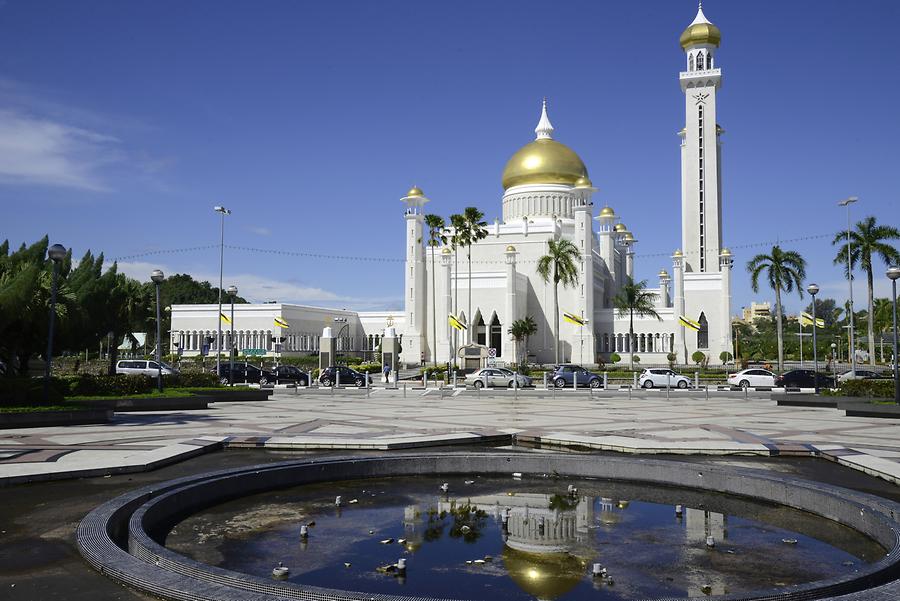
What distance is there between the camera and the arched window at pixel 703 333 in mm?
63469

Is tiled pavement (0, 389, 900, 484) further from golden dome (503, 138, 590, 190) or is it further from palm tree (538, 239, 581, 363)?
golden dome (503, 138, 590, 190)

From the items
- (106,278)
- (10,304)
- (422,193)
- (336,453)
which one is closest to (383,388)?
(106,278)

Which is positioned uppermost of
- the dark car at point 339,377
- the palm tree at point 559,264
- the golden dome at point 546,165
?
the golden dome at point 546,165

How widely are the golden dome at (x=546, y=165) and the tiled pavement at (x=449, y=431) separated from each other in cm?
4527

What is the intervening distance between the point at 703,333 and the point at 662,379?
28778mm

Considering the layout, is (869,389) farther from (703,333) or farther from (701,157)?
(701,157)

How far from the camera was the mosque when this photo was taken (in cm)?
6325

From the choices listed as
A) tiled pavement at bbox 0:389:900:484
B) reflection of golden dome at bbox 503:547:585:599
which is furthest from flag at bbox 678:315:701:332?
reflection of golden dome at bbox 503:547:585:599

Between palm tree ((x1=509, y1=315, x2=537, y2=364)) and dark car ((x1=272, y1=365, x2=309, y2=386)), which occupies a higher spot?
palm tree ((x1=509, y1=315, x2=537, y2=364))

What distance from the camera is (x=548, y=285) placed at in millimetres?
66500

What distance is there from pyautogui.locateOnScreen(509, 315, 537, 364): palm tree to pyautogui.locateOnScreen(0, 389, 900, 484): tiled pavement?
32.2 metres

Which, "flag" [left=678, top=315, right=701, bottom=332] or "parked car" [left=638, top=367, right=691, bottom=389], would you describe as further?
"flag" [left=678, top=315, right=701, bottom=332]

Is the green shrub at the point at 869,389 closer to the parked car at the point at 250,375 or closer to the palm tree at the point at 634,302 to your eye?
the parked car at the point at 250,375

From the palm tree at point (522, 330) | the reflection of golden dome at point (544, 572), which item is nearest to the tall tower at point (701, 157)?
the palm tree at point (522, 330)
